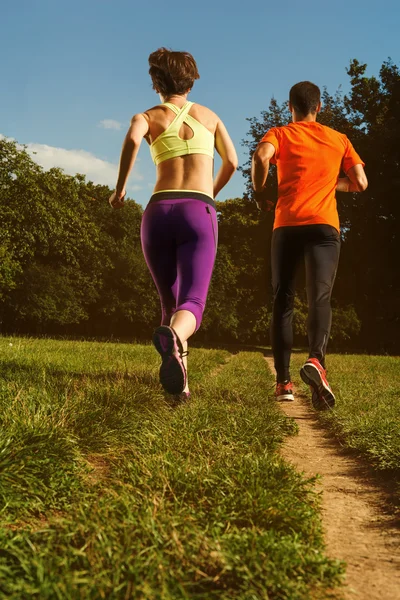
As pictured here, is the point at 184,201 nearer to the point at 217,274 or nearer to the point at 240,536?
the point at 240,536

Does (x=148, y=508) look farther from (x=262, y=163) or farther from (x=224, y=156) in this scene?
(x=262, y=163)

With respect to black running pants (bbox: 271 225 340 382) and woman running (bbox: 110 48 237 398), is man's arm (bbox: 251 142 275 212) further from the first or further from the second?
woman running (bbox: 110 48 237 398)

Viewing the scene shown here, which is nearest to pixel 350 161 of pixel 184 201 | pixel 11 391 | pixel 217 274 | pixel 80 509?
pixel 184 201

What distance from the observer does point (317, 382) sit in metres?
4.60

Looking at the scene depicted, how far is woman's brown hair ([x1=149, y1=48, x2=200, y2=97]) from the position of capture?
4.38 m

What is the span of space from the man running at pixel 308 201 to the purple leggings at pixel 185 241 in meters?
1.05

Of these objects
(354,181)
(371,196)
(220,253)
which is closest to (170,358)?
(354,181)

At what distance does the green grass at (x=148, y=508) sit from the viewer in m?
1.47

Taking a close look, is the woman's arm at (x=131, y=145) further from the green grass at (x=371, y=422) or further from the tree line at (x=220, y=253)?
the tree line at (x=220, y=253)

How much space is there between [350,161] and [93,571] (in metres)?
4.72

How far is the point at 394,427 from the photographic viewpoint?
12.1 ft

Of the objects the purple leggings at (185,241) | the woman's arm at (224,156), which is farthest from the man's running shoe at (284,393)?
the woman's arm at (224,156)

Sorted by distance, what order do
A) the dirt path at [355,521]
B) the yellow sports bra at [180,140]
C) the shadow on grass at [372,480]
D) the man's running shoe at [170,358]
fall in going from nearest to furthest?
the dirt path at [355,521]
the shadow on grass at [372,480]
the man's running shoe at [170,358]
the yellow sports bra at [180,140]

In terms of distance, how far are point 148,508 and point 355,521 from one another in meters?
0.86
